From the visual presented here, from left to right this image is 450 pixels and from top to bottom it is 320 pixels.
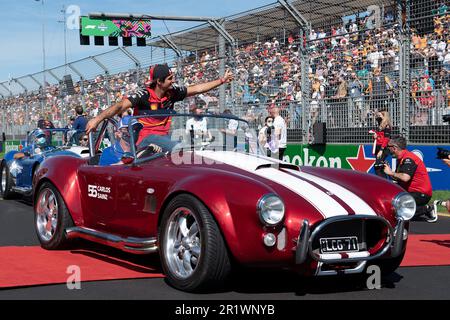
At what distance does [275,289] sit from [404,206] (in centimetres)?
108

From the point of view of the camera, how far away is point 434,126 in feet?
36.3

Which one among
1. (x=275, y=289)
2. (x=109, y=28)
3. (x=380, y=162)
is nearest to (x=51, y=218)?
(x=275, y=289)

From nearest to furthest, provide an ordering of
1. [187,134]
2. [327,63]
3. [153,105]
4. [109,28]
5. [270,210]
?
[270,210] → [187,134] → [153,105] → [327,63] → [109,28]

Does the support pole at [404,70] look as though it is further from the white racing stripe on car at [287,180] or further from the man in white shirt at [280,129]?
the white racing stripe on car at [287,180]

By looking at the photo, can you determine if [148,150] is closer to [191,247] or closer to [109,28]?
[191,247]

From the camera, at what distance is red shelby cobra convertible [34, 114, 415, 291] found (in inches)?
166

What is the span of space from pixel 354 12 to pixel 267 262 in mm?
10055

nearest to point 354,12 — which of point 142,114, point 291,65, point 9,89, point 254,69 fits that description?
point 291,65

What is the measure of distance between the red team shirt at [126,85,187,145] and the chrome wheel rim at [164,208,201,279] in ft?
3.83

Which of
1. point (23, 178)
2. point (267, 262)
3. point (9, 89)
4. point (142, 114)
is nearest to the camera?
point (267, 262)

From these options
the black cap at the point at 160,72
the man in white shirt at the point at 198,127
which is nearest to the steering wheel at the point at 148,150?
the man in white shirt at the point at 198,127

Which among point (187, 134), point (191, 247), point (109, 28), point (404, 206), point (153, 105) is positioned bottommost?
point (191, 247)

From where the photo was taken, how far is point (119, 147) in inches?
226
